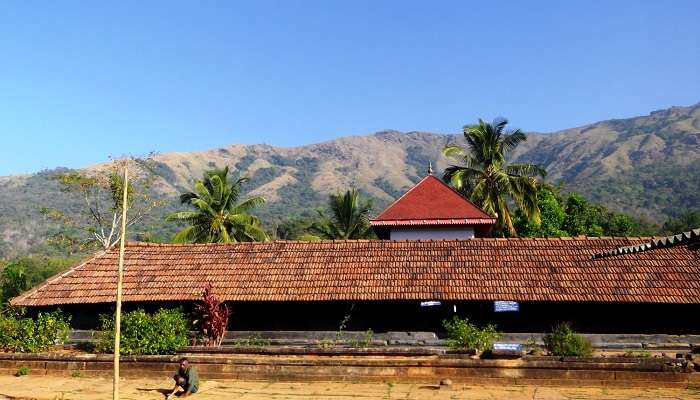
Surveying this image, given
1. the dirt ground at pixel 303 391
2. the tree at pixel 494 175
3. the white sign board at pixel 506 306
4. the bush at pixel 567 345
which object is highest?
the tree at pixel 494 175

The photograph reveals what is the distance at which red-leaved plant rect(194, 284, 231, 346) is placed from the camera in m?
15.4

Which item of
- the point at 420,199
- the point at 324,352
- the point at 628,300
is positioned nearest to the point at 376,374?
the point at 324,352

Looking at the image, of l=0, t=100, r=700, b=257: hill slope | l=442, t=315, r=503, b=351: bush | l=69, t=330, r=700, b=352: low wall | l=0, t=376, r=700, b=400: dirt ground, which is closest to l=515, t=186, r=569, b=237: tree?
l=69, t=330, r=700, b=352: low wall

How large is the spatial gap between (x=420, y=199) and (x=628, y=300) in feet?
37.6

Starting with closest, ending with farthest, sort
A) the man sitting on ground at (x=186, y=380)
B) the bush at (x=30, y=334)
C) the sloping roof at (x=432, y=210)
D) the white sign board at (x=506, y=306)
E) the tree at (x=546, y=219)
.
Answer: the man sitting on ground at (x=186, y=380), the bush at (x=30, y=334), the white sign board at (x=506, y=306), the sloping roof at (x=432, y=210), the tree at (x=546, y=219)

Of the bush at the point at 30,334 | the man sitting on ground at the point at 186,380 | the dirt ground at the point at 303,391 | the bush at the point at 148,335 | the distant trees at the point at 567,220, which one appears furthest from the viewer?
the distant trees at the point at 567,220

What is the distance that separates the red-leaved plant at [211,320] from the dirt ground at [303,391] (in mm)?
2008

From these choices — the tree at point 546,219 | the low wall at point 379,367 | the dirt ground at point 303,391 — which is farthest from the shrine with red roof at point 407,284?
the tree at point 546,219

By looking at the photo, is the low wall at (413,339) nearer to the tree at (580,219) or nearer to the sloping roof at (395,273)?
the sloping roof at (395,273)

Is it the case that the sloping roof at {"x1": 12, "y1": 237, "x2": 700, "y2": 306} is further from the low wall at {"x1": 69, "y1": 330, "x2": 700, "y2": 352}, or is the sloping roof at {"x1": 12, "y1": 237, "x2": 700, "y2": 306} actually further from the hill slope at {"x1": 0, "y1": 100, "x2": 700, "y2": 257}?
the hill slope at {"x1": 0, "y1": 100, "x2": 700, "y2": 257}

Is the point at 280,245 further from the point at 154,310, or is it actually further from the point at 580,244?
the point at 580,244

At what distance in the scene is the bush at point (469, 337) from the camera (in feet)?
45.1

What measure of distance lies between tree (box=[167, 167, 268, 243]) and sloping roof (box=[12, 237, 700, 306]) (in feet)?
35.0

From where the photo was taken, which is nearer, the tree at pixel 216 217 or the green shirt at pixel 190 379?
the green shirt at pixel 190 379
